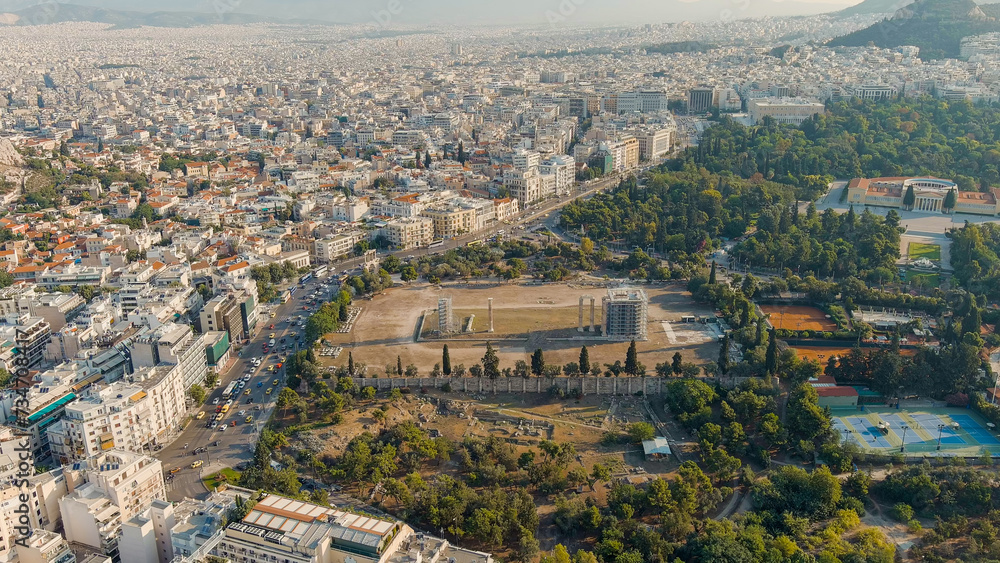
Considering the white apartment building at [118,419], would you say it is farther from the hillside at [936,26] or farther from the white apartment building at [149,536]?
the hillside at [936,26]

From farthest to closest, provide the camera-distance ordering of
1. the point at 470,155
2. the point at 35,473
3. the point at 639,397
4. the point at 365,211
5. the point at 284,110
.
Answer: the point at 284,110 → the point at 470,155 → the point at 365,211 → the point at 639,397 → the point at 35,473

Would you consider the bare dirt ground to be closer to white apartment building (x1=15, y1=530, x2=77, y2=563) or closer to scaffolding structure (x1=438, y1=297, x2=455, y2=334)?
scaffolding structure (x1=438, y1=297, x2=455, y2=334)

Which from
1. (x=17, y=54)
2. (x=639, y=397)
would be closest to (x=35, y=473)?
(x=639, y=397)

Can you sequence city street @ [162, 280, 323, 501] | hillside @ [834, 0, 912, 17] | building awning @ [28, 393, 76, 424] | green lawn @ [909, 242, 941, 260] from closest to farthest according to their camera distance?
city street @ [162, 280, 323, 501]
building awning @ [28, 393, 76, 424]
green lawn @ [909, 242, 941, 260]
hillside @ [834, 0, 912, 17]

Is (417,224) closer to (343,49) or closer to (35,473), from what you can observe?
(35,473)

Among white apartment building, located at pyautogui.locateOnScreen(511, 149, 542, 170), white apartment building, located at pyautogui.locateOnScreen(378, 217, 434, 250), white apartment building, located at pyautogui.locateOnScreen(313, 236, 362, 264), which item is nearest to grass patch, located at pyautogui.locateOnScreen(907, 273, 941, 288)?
white apartment building, located at pyautogui.locateOnScreen(378, 217, 434, 250)

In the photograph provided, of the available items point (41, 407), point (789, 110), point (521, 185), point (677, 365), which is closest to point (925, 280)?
point (677, 365)

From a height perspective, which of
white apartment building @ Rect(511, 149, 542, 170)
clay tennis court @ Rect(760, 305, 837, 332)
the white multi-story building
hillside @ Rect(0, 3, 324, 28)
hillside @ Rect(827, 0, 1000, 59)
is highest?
hillside @ Rect(0, 3, 324, 28)
